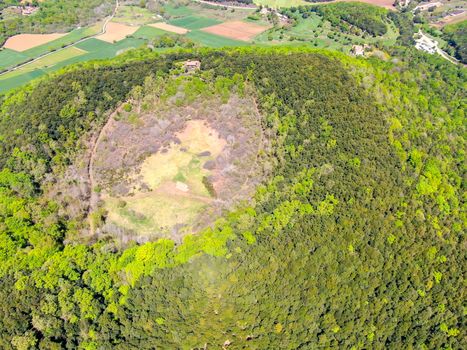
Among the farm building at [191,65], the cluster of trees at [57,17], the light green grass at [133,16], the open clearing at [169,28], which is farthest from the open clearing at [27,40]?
the farm building at [191,65]

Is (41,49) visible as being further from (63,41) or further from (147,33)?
(147,33)

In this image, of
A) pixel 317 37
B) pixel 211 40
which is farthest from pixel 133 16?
pixel 317 37

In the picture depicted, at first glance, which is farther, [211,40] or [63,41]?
[211,40]

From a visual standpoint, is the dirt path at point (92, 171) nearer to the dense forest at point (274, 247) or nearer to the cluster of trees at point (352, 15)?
the dense forest at point (274, 247)

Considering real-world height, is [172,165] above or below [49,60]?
above

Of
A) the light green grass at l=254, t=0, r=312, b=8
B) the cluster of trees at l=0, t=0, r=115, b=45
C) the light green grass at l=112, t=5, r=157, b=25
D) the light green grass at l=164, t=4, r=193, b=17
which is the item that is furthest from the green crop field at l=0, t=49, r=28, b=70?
the light green grass at l=254, t=0, r=312, b=8

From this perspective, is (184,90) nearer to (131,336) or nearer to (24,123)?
(24,123)
